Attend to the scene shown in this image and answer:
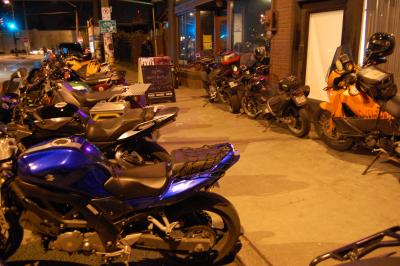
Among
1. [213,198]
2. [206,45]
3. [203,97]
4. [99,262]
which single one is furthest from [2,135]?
[206,45]

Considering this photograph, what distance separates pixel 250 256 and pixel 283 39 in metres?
6.54

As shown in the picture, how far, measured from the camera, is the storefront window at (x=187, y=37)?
15891 mm

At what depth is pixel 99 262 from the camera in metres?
3.62

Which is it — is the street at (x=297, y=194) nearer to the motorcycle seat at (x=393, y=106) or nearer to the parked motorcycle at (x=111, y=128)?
the motorcycle seat at (x=393, y=106)

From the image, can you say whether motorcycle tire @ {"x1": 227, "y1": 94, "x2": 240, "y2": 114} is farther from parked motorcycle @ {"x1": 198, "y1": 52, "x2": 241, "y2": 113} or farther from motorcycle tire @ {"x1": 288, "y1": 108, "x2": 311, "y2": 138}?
motorcycle tire @ {"x1": 288, "y1": 108, "x2": 311, "y2": 138}

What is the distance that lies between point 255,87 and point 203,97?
3.73m

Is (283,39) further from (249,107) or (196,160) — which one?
(196,160)

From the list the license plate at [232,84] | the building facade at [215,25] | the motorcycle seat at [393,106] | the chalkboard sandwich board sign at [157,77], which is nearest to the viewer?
the motorcycle seat at [393,106]

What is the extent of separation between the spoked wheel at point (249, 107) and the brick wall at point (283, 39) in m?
0.96

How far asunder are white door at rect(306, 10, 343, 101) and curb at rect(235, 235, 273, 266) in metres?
5.33

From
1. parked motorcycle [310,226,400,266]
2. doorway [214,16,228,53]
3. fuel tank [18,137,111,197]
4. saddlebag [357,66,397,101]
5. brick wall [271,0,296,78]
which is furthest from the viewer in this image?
doorway [214,16,228,53]

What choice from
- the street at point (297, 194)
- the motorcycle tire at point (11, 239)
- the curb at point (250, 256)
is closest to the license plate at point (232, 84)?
the street at point (297, 194)

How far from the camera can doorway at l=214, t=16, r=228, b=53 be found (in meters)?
13.9

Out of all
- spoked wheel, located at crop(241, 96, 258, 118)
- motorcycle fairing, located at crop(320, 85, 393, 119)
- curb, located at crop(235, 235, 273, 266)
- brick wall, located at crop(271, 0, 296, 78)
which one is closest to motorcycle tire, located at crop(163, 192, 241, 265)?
curb, located at crop(235, 235, 273, 266)
